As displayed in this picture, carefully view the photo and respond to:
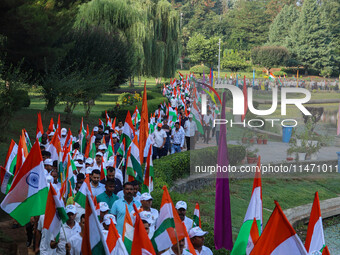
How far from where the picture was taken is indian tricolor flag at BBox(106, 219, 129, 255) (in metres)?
5.27

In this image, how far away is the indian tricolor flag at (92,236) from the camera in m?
5.18

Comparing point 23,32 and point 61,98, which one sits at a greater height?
point 23,32

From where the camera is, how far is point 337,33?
70.8m

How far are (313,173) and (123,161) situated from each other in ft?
29.5

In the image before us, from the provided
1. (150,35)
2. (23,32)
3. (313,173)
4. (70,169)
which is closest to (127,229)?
(70,169)

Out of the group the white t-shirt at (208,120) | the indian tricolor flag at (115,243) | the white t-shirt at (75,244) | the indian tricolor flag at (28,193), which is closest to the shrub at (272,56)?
Answer: the white t-shirt at (208,120)

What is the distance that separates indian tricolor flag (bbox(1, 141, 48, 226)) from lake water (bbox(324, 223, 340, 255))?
7.20 m

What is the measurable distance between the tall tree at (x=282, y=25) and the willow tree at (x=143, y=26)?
34028 millimetres

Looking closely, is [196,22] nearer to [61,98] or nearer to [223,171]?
[61,98]

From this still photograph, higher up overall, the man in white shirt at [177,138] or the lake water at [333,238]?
the man in white shirt at [177,138]

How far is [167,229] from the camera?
5914mm

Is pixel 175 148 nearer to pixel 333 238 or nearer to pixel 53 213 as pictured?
pixel 333 238

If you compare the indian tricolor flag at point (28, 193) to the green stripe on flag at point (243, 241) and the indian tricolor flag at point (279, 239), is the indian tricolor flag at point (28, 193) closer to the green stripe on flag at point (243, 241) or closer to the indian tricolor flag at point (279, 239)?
the green stripe on flag at point (243, 241)

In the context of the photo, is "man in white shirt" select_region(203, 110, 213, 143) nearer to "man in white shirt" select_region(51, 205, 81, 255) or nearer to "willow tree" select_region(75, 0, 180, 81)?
"willow tree" select_region(75, 0, 180, 81)
